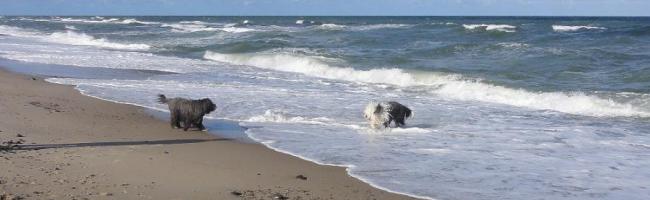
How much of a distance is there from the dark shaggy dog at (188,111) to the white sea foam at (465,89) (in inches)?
224

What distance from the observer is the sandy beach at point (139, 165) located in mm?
5453

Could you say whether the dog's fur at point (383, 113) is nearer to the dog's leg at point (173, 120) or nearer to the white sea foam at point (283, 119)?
the white sea foam at point (283, 119)

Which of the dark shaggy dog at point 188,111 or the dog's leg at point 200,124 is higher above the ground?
the dark shaggy dog at point 188,111

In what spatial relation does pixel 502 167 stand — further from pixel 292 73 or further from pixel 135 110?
pixel 292 73

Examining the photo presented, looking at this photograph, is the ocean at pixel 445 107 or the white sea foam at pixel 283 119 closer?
the ocean at pixel 445 107

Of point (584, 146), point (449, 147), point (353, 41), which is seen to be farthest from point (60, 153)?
point (353, 41)

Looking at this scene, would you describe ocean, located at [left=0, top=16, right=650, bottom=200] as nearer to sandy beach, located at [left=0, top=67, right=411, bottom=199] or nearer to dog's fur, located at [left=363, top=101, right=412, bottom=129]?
dog's fur, located at [left=363, top=101, right=412, bottom=129]

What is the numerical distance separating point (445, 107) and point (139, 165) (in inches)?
251

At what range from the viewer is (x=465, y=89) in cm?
1441

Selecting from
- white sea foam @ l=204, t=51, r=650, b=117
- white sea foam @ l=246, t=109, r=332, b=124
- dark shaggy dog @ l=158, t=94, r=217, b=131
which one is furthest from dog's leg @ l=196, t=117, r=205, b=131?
white sea foam @ l=204, t=51, r=650, b=117

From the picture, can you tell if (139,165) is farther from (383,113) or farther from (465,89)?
(465,89)

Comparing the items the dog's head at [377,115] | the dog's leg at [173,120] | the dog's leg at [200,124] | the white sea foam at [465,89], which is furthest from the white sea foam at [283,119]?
the white sea foam at [465,89]

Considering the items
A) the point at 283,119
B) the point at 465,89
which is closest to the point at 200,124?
the point at 283,119

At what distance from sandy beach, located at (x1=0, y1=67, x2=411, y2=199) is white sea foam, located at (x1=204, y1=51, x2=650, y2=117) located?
6.08m
